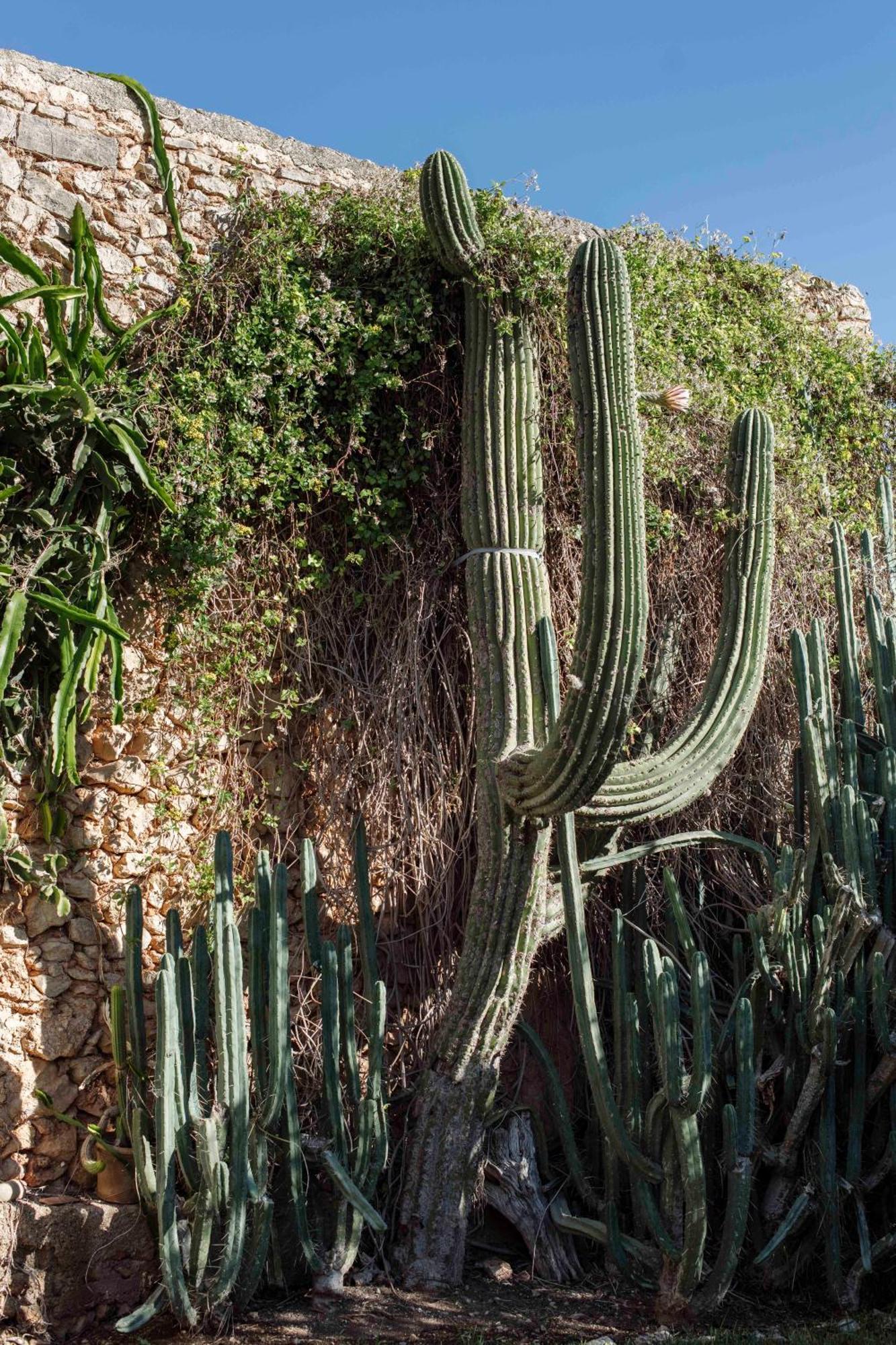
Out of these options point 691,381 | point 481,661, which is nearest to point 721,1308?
point 481,661

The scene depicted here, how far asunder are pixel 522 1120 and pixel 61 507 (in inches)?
112

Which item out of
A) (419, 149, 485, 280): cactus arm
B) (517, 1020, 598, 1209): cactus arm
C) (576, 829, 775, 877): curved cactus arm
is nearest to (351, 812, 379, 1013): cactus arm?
(517, 1020, 598, 1209): cactus arm

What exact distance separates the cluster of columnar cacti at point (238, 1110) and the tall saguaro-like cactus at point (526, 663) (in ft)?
1.15

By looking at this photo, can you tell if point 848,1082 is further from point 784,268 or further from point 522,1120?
point 784,268

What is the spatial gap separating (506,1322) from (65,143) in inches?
180

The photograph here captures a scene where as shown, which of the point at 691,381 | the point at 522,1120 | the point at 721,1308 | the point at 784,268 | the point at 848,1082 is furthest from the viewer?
the point at 784,268

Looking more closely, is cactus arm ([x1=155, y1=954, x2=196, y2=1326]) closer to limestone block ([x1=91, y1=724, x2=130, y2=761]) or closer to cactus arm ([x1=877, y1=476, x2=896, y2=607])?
limestone block ([x1=91, y1=724, x2=130, y2=761])

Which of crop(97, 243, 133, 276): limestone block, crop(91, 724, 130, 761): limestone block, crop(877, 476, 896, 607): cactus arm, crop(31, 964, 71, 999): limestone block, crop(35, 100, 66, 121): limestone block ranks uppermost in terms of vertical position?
crop(35, 100, 66, 121): limestone block

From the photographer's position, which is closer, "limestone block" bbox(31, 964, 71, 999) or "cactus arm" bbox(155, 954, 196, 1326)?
"cactus arm" bbox(155, 954, 196, 1326)

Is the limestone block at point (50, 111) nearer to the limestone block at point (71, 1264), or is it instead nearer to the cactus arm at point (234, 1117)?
the cactus arm at point (234, 1117)

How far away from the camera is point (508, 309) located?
4750mm

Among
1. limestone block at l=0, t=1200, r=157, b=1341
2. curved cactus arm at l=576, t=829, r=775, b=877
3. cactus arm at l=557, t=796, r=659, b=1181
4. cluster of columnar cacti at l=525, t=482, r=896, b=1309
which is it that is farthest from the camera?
curved cactus arm at l=576, t=829, r=775, b=877

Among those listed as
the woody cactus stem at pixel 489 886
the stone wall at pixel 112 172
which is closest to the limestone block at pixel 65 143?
the stone wall at pixel 112 172

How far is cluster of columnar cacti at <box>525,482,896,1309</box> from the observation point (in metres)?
3.86
